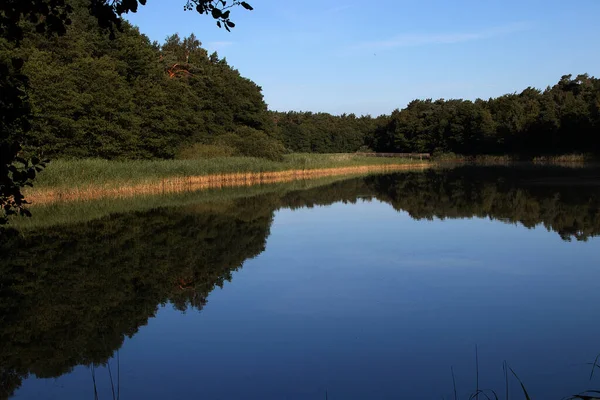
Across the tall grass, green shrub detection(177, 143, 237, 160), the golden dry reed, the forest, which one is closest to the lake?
the forest

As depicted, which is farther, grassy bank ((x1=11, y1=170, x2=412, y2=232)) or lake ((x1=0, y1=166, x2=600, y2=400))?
grassy bank ((x1=11, y1=170, x2=412, y2=232))

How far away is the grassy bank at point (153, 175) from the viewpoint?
21203mm

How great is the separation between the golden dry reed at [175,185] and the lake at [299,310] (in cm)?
486

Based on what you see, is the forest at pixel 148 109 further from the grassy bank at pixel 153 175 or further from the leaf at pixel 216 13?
the grassy bank at pixel 153 175

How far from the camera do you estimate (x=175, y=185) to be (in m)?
27.9

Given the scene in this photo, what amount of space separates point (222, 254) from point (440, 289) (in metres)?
5.25

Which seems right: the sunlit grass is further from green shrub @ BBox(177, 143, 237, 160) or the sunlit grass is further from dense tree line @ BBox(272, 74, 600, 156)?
dense tree line @ BBox(272, 74, 600, 156)

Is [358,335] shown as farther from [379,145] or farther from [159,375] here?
[379,145]

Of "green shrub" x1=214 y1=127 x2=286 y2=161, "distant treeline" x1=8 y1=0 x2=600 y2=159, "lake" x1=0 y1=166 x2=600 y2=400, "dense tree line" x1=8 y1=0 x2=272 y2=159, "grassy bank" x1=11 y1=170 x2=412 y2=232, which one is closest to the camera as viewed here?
"lake" x1=0 y1=166 x2=600 y2=400

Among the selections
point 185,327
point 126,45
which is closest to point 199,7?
point 185,327

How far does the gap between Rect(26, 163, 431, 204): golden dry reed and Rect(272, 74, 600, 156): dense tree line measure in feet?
80.2

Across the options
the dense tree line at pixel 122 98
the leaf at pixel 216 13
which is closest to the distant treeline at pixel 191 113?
the dense tree line at pixel 122 98

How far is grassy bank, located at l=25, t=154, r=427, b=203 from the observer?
21.2 metres

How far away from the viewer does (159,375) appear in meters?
5.75
